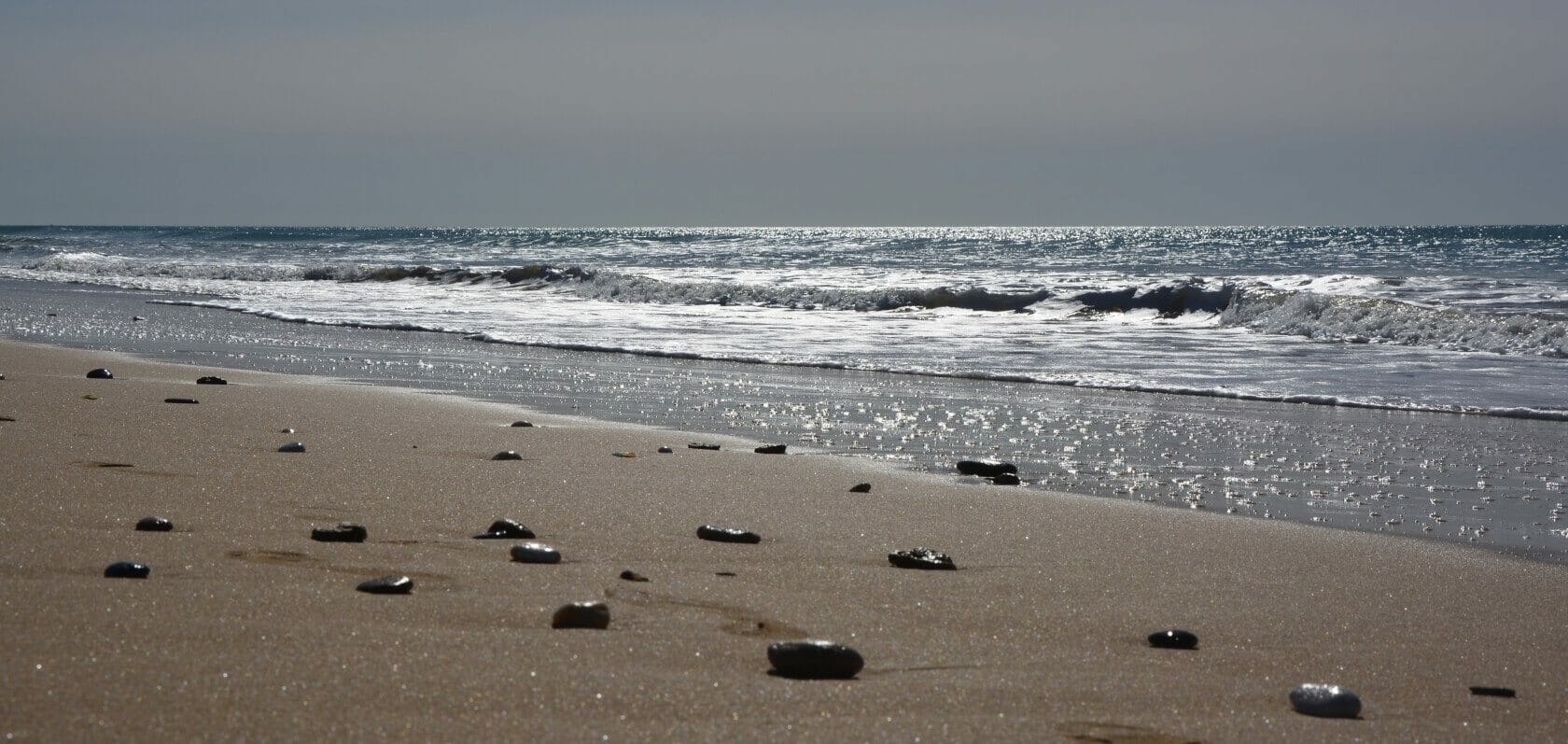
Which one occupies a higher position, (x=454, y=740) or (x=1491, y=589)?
(x=454, y=740)

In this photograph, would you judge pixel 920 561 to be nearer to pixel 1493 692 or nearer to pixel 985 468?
pixel 1493 692

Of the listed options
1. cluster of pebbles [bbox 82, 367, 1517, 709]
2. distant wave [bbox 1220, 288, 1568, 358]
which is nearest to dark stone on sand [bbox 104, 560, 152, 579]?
cluster of pebbles [bbox 82, 367, 1517, 709]

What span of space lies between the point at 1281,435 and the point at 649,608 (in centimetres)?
487

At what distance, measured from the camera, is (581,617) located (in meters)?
2.61

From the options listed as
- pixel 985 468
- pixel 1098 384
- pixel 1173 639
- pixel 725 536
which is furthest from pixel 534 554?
pixel 1098 384

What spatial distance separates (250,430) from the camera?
18.6 feet

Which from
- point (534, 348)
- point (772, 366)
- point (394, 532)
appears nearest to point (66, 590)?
point (394, 532)

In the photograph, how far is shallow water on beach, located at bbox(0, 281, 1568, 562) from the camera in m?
5.00

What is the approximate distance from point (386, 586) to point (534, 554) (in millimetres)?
496

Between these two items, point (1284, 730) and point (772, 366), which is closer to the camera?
point (1284, 730)

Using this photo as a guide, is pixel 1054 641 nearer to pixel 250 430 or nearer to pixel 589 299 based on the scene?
pixel 250 430

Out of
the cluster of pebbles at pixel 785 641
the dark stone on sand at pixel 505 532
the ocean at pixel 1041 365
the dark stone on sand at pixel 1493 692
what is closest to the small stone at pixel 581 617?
the cluster of pebbles at pixel 785 641

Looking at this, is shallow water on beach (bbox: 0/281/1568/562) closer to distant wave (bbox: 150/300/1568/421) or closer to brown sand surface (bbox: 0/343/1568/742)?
distant wave (bbox: 150/300/1568/421)

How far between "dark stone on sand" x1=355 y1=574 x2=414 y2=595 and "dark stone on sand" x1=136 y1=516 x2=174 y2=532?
797 millimetres
